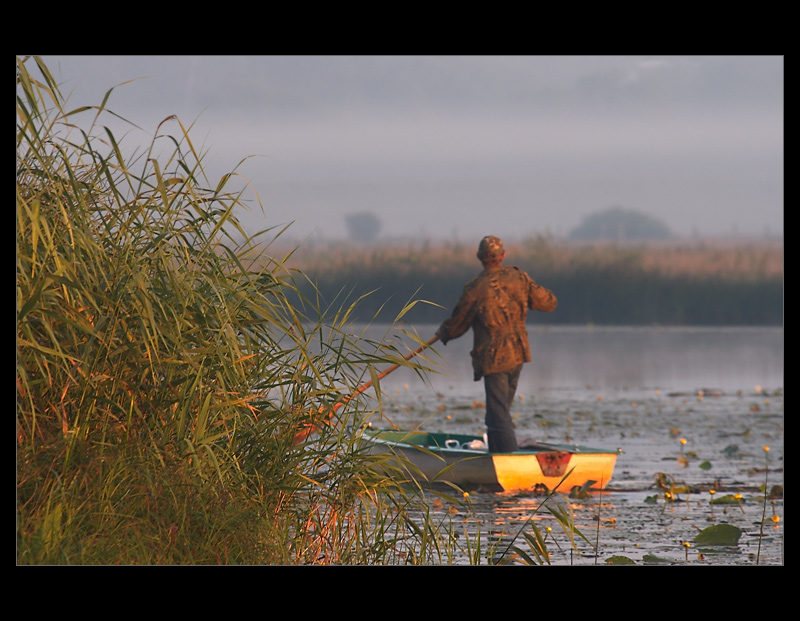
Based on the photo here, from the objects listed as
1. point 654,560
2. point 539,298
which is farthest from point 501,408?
point 654,560

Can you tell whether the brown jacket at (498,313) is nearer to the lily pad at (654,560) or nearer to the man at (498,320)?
the man at (498,320)

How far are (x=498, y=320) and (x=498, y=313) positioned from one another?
6 cm

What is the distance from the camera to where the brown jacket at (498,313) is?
9183mm

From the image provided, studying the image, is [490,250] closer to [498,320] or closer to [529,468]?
[498,320]

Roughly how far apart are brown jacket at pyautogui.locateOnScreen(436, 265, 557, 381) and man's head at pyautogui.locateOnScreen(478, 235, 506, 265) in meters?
0.08

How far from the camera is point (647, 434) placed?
1423cm

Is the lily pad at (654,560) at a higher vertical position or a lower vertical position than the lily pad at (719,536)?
lower

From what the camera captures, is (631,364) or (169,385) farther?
(631,364)

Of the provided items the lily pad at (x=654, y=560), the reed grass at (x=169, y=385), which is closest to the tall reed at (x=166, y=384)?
the reed grass at (x=169, y=385)

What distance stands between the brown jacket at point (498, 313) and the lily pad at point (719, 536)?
8.73 ft
